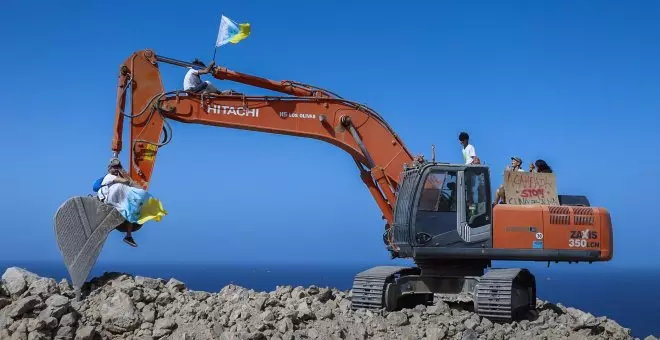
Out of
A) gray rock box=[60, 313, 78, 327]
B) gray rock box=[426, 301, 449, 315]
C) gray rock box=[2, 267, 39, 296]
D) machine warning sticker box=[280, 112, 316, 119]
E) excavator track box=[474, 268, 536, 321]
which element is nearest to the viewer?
gray rock box=[60, 313, 78, 327]

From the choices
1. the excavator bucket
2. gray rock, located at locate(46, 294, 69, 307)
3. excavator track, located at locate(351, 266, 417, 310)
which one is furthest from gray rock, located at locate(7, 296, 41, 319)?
excavator track, located at locate(351, 266, 417, 310)

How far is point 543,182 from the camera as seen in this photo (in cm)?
1355

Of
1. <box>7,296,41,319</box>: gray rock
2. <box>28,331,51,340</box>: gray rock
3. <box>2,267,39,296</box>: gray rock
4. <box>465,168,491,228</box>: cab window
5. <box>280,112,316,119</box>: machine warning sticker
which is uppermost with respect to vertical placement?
<box>280,112,316,119</box>: machine warning sticker

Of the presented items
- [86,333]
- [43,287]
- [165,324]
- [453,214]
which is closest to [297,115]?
[453,214]

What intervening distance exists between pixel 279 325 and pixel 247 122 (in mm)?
3840

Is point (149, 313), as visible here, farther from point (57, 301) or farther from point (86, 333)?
point (57, 301)

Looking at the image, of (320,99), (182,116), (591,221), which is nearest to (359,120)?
(320,99)

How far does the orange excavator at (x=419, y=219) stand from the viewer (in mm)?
12547

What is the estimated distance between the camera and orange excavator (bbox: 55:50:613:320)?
12547 millimetres

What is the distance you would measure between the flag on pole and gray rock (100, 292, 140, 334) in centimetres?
433

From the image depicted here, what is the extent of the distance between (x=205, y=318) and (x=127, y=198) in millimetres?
2177

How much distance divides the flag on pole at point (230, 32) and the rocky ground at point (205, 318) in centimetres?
391

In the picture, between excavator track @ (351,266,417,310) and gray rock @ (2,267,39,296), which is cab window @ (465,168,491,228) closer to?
excavator track @ (351,266,417,310)

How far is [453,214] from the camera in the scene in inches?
515
